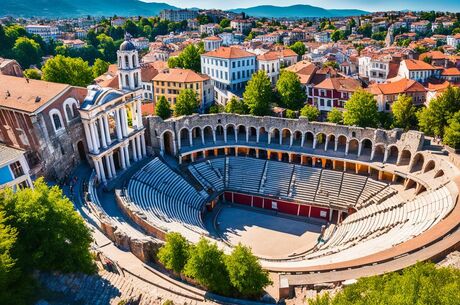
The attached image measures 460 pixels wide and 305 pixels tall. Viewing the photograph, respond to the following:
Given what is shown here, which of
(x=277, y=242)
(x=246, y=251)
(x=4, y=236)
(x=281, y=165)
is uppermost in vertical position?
(x=4, y=236)

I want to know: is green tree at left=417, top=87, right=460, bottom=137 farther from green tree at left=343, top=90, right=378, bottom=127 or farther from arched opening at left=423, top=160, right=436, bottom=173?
arched opening at left=423, top=160, right=436, bottom=173

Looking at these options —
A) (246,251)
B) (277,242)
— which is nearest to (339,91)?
(277,242)

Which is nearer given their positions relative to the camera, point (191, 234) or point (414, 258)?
point (414, 258)

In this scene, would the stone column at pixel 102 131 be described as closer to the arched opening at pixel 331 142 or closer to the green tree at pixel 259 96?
the green tree at pixel 259 96

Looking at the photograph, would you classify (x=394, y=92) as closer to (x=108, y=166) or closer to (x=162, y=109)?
(x=162, y=109)

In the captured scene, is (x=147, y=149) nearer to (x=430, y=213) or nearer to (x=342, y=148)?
(x=342, y=148)

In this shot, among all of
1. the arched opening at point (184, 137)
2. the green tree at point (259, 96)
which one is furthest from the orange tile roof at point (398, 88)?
the arched opening at point (184, 137)
